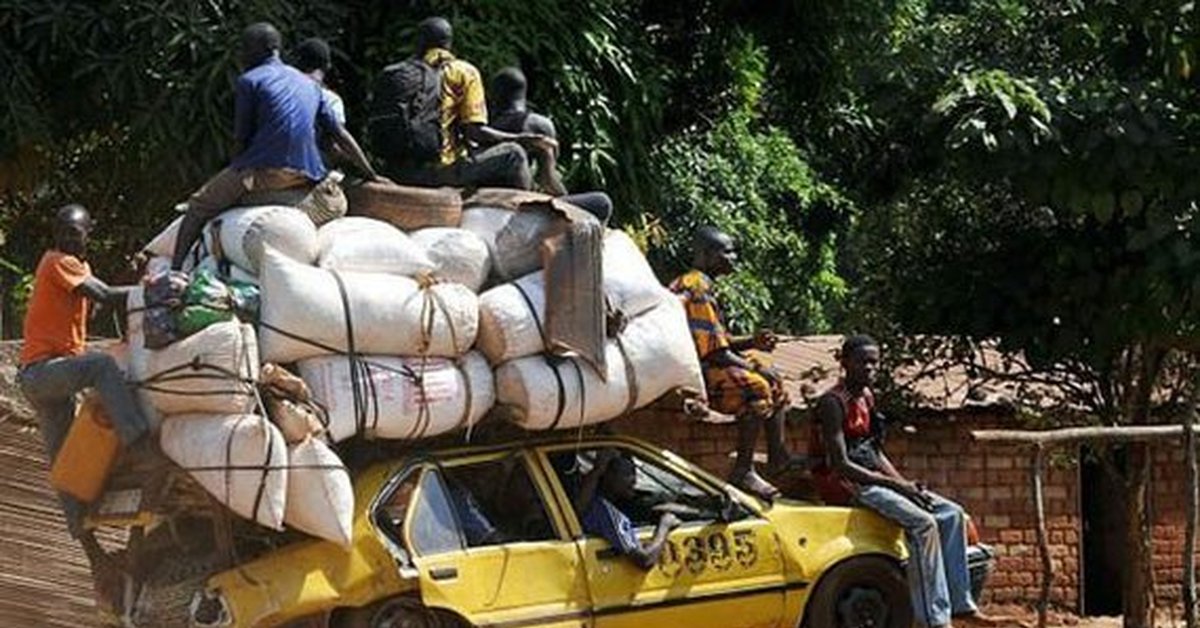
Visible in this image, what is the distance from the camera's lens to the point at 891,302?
14.0 m

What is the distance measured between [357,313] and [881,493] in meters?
2.67

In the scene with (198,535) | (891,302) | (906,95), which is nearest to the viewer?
(198,535)

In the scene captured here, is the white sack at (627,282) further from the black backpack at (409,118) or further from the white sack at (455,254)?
the black backpack at (409,118)

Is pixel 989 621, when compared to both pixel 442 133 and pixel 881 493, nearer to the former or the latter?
pixel 881 493

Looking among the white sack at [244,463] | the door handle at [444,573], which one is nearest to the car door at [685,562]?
the door handle at [444,573]

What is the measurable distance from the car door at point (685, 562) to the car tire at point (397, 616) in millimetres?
669

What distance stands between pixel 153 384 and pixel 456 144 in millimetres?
2134

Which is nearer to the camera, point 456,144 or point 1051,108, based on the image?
point 456,144

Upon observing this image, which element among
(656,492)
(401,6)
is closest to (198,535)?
(656,492)

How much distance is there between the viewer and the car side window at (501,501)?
8453mm

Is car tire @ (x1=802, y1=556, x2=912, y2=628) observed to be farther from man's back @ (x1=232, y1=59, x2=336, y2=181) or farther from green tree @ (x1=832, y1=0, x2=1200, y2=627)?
man's back @ (x1=232, y1=59, x2=336, y2=181)

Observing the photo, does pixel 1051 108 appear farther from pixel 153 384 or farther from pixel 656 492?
pixel 153 384

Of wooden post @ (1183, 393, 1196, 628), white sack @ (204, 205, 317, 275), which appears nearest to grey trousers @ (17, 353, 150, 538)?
white sack @ (204, 205, 317, 275)

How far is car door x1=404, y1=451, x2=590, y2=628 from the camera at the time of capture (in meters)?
8.20
